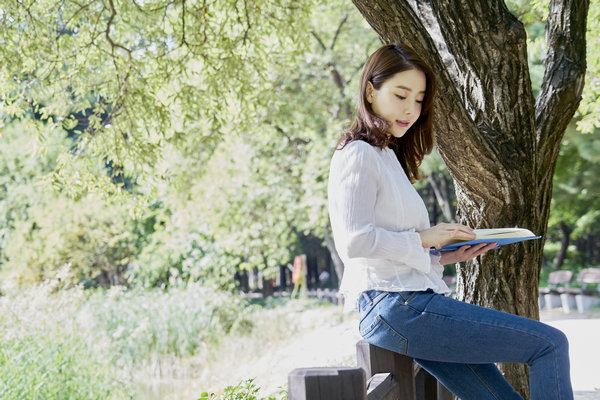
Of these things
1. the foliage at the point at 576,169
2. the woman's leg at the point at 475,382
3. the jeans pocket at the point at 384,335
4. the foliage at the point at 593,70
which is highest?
the foliage at the point at 593,70

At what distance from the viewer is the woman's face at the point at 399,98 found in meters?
2.14

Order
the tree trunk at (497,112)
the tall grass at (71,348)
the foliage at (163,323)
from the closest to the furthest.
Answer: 1. the tree trunk at (497,112)
2. the tall grass at (71,348)
3. the foliage at (163,323)

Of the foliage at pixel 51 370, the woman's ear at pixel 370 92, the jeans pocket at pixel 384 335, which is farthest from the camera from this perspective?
the foliage at pixel 51 370

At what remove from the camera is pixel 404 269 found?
1964mm

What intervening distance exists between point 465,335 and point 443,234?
311 mm

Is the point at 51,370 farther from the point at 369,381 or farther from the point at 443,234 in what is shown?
the point at 443,234

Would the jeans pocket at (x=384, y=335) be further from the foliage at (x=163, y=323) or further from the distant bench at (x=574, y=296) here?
the distant bench at (x=574, y=296)

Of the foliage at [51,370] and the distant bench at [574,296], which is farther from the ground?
the foliage at [51,370]

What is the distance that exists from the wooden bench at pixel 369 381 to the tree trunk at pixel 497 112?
62cm

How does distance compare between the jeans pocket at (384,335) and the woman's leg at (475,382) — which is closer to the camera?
the jeans pocket at (384,335)

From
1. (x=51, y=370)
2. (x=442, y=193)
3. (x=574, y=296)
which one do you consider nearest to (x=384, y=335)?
(x=51, y=370)

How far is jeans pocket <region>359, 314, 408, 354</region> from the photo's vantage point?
1.94m

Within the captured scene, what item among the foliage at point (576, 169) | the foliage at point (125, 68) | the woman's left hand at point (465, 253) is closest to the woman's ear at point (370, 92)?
the woman's left hand at point (465, 253)

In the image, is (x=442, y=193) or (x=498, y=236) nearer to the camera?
(x=498, y=236)
